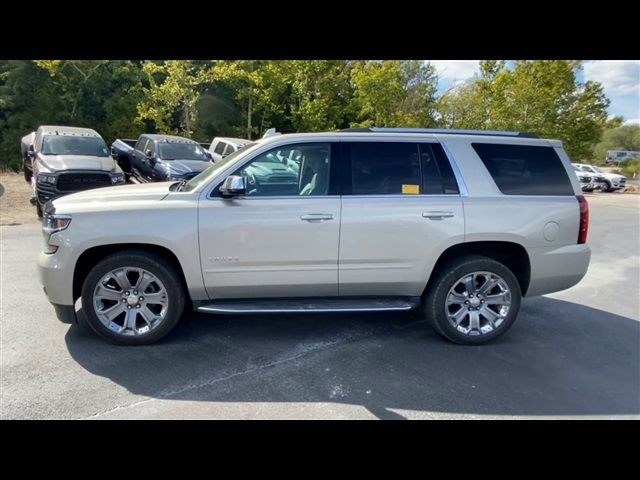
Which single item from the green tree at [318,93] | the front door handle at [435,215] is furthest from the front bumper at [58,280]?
the green tree at [318,93]

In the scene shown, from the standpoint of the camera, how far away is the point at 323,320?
4375 millimetres

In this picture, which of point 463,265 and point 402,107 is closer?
point 463,265

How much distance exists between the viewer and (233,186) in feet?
11.3

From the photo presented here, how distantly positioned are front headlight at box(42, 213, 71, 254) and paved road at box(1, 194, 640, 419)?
89 cm

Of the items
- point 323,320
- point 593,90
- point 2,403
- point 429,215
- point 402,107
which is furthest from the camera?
point 593,90

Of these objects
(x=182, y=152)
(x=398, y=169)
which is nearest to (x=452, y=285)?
(x=398, y=169)

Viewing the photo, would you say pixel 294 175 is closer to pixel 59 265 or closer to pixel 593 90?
pixel 59 265

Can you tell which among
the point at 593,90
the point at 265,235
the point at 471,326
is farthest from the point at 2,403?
the point at 593,90

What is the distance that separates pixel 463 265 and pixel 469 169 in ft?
3.07

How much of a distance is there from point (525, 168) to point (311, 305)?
99.8 inches

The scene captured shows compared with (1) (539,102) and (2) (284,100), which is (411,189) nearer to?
(2) (284,100)

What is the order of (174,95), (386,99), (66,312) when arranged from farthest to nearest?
(386,99)
(174,95)
(66,312)

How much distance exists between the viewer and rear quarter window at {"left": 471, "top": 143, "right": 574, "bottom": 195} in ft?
13.0

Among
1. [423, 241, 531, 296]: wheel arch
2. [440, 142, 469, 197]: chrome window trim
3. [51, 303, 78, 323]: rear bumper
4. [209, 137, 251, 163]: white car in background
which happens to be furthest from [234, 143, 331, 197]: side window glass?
[209, 137, 251, 163]: white car in background
